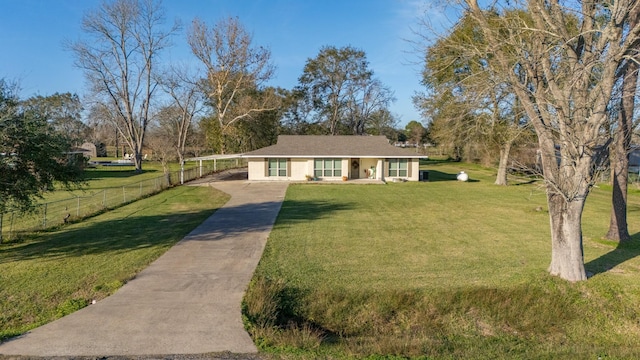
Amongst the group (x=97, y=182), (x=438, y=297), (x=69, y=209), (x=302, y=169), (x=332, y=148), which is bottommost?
(x=438, y=297)

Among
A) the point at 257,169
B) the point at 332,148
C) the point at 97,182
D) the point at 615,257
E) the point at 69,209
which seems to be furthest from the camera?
the point at 97,182

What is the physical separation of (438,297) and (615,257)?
6.01m

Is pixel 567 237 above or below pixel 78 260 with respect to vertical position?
above

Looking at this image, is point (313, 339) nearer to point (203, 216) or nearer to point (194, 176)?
point (203, 216)

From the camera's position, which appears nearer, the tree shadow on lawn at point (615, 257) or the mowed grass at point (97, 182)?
the tree shadow on lawn at point (615, 257)

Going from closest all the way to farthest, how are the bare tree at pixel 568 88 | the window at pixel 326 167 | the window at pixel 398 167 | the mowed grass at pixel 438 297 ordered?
the mowed grass at pixel 438 297 < the bare tree at pixel 568 88 < the window at pixel 326 167 < the window at pixel 398 167

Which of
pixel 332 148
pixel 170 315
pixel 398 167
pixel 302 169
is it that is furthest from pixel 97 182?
pixel 170 315

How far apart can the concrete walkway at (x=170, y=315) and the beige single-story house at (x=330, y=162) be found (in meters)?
19.4

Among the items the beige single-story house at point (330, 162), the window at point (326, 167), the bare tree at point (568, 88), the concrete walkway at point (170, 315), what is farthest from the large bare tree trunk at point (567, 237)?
the window at point (326, 167)

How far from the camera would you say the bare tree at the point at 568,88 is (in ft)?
24.2

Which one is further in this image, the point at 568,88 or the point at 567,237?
the point at 567,237

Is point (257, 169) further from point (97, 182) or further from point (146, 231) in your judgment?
point (146, 231)

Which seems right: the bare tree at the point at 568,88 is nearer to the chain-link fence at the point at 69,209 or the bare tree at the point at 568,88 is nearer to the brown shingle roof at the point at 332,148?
the chain-link fence at the point at 69,209

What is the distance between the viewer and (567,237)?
8.23 m
